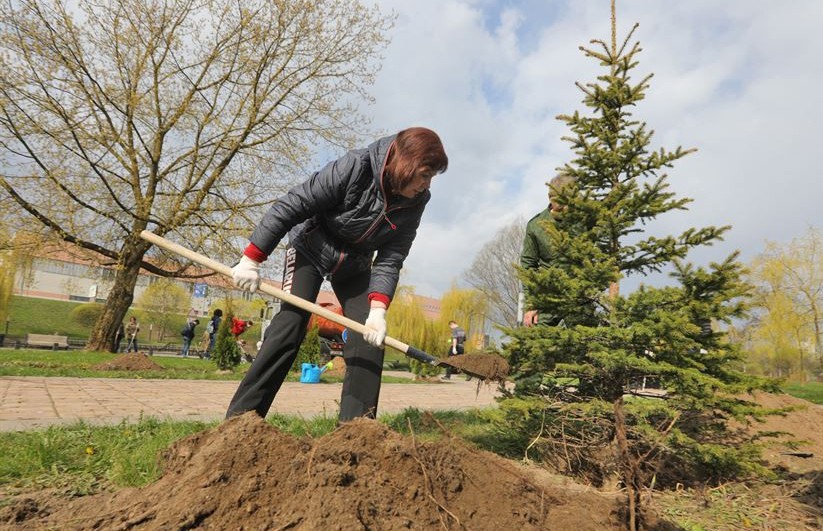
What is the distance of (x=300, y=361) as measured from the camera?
12914 mm

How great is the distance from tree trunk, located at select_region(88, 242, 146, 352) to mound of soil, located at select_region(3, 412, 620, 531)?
14.2 metres

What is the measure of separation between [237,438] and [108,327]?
15.6m

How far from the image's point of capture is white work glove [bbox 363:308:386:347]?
303 centimetres

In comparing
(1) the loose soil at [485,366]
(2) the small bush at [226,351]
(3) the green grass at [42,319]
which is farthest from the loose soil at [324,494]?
(3) the green grass at [42,319]

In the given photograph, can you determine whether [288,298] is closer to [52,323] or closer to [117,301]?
[117,301]

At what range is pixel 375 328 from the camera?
3.09m

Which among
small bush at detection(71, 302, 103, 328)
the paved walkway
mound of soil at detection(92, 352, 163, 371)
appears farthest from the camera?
small bush at detection(71, 302, 103, 328)

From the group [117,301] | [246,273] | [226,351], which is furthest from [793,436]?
[117,301]

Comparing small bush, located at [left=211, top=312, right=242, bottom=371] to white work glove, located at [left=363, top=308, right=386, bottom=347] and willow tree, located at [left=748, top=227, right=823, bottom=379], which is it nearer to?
white work glove, located at [left=363, top=308, right=386, bottom=347]

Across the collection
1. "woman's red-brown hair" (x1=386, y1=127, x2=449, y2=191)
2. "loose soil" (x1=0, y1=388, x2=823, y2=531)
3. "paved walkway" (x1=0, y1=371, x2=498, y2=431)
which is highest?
"woman's red-brown hair" (x1=386, y1=127, x2=449, y2=191)

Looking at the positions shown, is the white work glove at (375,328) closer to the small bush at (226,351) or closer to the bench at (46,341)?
the small bush at (226,351)

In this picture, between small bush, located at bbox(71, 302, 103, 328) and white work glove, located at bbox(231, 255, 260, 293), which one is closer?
white work glove, located at bbox(231, 255, 260, 293)

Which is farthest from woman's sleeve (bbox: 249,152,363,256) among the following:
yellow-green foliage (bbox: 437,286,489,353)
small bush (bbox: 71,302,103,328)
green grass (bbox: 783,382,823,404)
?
small bush (bbox: 71,302,103,328)

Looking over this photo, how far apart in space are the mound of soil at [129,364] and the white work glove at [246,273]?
301 inches
